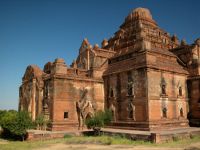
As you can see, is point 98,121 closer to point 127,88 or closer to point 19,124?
point 127,88

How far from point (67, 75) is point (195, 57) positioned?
16.0m

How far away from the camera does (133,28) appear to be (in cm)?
3478

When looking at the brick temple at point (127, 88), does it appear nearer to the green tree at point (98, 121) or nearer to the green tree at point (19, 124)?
the green tree at point (98, 121)

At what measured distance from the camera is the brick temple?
24.3 m

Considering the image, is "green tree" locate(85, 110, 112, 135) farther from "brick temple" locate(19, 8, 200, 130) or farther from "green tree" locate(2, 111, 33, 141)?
"green tree" locate(2, 111, 33, 141)

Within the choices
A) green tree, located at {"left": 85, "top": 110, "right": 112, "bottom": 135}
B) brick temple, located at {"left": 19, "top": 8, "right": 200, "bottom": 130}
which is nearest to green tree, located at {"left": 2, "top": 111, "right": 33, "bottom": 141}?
brick temple, located at {"left": 19, "top": 8, "right": 200, "bottom": 130}

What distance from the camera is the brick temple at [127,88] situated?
79.7 ft

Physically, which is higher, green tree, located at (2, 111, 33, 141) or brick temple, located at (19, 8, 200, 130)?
brick temple, located at (19, 8, 200, 130)

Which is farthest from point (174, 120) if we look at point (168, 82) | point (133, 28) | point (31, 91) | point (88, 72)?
point (31, 91)

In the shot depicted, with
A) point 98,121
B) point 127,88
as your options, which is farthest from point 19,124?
point 127,88

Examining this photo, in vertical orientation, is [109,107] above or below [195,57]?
below

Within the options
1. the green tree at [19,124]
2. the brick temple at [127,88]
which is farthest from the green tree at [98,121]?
the green tree at [19,124]

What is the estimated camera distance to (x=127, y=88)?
26.4 m

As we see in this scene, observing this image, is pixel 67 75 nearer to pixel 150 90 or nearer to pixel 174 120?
pixel 150 90
